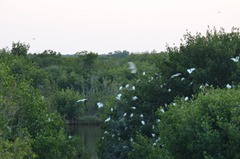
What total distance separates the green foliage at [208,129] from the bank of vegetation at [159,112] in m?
0.02

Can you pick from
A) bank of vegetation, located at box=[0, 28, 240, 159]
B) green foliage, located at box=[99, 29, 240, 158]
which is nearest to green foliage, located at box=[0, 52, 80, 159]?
bank of vegetation, located at box=[0, 28, 240, 159]

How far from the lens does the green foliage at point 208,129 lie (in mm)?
14031

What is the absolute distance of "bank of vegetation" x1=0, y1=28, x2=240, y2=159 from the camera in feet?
47.0

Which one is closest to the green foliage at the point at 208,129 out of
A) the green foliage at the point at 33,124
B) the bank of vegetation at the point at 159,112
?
the bank of vegetation at the point at 159,112

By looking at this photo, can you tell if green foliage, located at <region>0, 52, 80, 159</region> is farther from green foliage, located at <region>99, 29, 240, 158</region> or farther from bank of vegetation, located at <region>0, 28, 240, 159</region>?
green foliage, located at <region>99, 29, 240, 158</region>

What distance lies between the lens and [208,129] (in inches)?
554

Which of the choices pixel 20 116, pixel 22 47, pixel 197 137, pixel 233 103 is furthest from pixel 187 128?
pixel 22 47

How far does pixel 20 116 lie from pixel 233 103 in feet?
24.0

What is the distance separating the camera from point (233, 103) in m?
14.5

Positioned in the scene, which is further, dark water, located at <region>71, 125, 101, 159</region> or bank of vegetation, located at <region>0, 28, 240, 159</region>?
dark water, located at <region>71, 125, 101, 159</region>

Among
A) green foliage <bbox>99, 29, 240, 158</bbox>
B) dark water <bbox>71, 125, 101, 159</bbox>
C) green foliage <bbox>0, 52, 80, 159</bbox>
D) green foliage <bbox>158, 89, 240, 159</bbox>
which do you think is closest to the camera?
green foliage <bbox>158, 89, 240, 159</bbox>

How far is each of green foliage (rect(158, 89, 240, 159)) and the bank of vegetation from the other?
0.07ft

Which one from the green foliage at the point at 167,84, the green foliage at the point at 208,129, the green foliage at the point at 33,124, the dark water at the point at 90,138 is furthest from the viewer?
the dark water at the point at 90,138

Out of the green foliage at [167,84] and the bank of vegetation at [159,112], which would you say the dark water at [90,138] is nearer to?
the bank of vegetation at [159,112]
